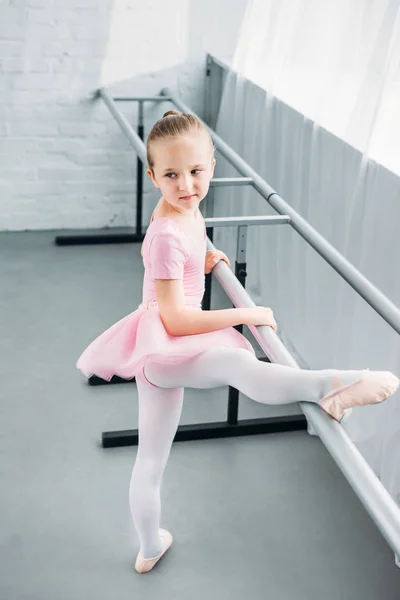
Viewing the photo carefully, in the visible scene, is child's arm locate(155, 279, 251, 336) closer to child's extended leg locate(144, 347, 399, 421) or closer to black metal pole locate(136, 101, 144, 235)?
child's extended leg locate(144, 347, 399, 421)

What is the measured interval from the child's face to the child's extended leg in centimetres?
31

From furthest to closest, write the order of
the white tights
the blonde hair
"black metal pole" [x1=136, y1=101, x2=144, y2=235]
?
"black metal pole" [x1=136, y1=101, x2=144, y2=235] < the blonde hair < the white tights

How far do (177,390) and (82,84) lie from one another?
2588mm

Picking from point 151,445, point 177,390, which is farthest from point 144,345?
point 151,445

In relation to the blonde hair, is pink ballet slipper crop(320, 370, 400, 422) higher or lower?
lower

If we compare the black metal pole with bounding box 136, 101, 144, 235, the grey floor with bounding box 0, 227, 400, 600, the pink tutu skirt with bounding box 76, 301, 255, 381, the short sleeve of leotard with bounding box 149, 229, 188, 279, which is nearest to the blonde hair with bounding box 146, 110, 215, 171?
the short sleeve of leotard with bounding box 149, 229, 188, 279

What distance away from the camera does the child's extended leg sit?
1.37m

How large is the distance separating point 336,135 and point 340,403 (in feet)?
5.42

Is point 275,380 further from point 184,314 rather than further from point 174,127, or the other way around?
point 174,127

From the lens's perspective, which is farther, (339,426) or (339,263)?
(339,263)

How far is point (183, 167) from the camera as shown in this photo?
1.61 meters

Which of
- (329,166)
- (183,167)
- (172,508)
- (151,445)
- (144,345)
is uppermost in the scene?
(183,167)

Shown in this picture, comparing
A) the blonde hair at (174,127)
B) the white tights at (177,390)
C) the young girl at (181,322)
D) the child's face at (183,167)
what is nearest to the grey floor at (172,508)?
the white tights at (177,390)

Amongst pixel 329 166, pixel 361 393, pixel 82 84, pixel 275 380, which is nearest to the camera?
pixel 361 393
